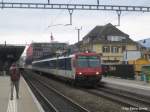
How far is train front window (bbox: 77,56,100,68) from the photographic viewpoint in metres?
36.8

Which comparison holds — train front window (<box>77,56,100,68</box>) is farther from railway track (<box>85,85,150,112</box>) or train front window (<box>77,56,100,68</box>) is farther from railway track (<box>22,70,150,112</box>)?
railway track (<box>85,85,150,112</box>)

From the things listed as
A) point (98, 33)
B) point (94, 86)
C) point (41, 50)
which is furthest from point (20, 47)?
point (98, 33)

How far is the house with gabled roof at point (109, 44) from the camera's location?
362ft

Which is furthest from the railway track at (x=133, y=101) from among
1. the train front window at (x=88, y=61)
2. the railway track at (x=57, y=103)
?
the train front window at (x=88, y=61)

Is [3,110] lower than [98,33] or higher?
lower

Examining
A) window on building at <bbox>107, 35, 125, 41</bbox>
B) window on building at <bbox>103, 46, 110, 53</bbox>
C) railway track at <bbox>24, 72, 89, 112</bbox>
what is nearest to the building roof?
window on building at <bbox>107, 35, 125, 41</bbox>

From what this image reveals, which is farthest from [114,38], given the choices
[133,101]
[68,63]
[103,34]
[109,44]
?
[133,101]

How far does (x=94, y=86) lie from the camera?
3969 centimetres

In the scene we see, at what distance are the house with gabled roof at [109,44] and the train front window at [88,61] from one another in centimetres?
6968

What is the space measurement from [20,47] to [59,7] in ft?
102

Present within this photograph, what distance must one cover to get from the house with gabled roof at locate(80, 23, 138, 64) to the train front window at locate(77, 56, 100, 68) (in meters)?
69.7

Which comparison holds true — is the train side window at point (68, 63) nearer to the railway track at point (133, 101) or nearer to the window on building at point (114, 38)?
the railway track at point (133, 101)

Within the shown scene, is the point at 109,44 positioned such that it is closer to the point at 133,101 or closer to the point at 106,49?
the point at 106,49

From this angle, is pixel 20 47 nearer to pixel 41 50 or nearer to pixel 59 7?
pixel 59 7
